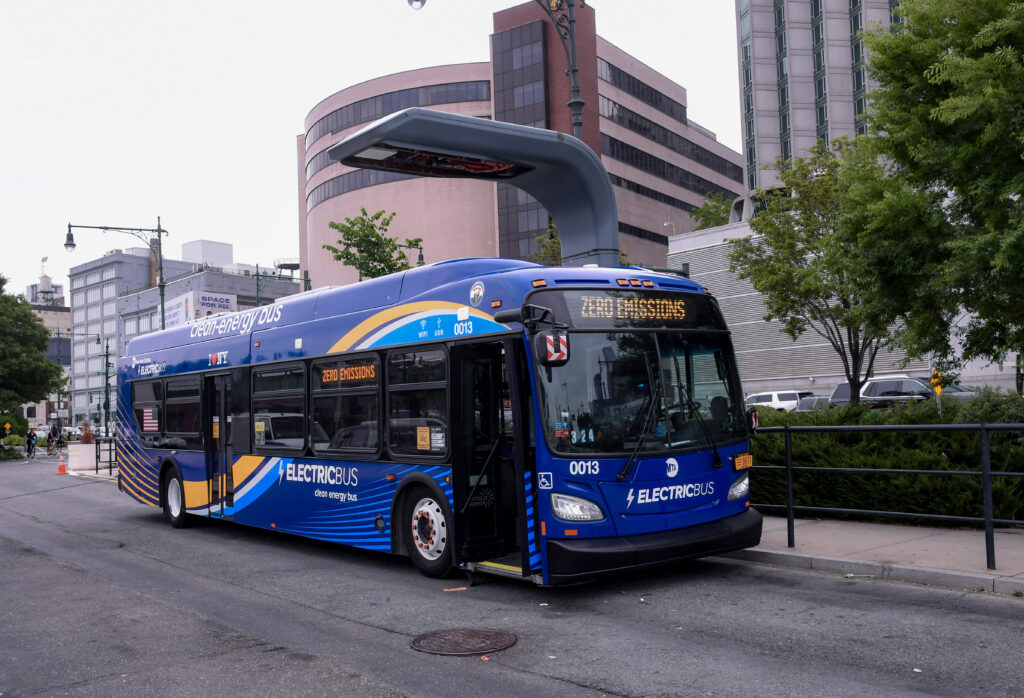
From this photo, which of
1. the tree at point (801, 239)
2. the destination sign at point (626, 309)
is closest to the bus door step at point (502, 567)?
the destination sign at point (626, 309)

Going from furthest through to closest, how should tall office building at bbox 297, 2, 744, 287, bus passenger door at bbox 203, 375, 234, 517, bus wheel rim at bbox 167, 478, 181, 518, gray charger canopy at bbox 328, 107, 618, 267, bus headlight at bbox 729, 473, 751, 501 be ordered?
tall office building at bbox 297, 2, 744, 287, bus wheel rim at bbox 167, 478, 181, 518, bus passenger door at bbox 203, 375, 234, 517, gray charger canopy at bbox 328, 107, 618, 267, bus headlight at bbox 729, 473, 751, 501

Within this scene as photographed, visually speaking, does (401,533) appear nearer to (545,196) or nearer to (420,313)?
(420,313)

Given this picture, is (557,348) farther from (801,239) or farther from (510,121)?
(510,121)

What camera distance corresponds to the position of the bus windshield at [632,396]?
7.73m

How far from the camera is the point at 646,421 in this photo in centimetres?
791

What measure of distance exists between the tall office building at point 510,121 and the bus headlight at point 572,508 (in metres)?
61.0

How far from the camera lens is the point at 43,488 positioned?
82.7 ft

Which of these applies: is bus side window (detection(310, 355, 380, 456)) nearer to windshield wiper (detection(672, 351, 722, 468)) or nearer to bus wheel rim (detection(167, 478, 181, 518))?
windshield wiper (detection(672, 351, 722, 468))

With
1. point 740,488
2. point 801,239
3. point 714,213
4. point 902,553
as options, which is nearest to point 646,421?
point 740,488

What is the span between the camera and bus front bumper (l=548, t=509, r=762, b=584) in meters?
7.50

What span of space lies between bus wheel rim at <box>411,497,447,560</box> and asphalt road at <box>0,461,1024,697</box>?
320 mm

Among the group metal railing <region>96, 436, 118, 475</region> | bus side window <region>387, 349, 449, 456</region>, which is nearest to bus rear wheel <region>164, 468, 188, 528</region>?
bus side window <region>387, 349, 449, 456</region>

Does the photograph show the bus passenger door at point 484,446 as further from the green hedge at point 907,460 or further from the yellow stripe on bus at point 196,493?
the yellow stripe on bus at point 196,493

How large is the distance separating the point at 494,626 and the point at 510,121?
70.2 meters
